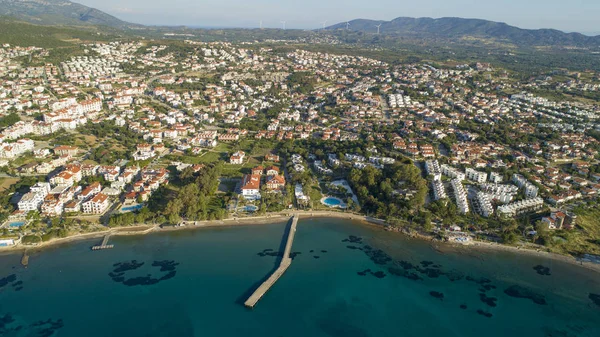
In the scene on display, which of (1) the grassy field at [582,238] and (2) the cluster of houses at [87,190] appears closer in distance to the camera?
(1) the grassy field at [582,238]

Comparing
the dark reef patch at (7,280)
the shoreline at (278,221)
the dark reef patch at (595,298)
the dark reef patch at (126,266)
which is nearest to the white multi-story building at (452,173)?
the shoreline at (278,221)

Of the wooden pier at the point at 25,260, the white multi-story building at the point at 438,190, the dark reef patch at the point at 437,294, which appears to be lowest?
the dark reef patch at the point at 437,294

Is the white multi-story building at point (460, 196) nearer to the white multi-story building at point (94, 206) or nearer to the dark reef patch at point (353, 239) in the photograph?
the dark reef patch at point (353, 239)

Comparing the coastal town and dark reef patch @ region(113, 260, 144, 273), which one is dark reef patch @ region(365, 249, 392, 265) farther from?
dark reef patch @ region(113, 260, 144, 273)

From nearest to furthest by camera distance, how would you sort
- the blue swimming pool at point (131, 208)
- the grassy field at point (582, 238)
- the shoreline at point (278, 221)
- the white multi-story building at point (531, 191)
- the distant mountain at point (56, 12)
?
the shoreline at point (278, 221)
the grassy field at point (582, 238)
the blue swimming pool at point (131, 208)
the white multi-story building at point (531, 191)
the distant mountain at point (56, 12)

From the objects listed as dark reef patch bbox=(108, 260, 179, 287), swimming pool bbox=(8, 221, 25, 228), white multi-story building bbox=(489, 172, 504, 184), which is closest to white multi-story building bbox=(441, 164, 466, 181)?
white multi-story building bbox=(489, 172, 504, 184)

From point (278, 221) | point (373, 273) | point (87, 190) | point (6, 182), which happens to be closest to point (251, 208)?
point (278, 221)
